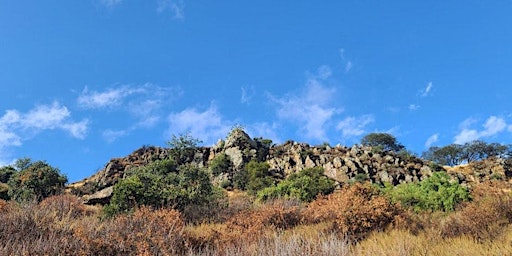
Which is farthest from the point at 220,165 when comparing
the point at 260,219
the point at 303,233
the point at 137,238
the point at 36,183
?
the point at 137,238

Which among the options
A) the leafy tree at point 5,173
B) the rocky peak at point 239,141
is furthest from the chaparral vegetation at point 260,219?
the rocky peak at point 239,141

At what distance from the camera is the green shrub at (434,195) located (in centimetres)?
1386

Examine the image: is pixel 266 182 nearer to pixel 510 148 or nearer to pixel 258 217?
pixel 258 217

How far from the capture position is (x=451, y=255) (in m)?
6.61

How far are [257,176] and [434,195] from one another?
32.1 m

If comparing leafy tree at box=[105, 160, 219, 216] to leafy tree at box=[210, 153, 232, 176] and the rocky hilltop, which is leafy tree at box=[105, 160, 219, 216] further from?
leafy tree at box=[210, 153, 232, 176]

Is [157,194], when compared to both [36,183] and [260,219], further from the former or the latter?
[36,183]

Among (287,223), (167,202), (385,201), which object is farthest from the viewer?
(167,202)

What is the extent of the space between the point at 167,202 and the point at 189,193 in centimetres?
114

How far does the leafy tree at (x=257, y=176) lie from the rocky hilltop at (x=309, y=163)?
1.98m

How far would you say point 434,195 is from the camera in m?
14.4

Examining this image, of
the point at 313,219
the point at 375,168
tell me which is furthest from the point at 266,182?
the point at 313,219

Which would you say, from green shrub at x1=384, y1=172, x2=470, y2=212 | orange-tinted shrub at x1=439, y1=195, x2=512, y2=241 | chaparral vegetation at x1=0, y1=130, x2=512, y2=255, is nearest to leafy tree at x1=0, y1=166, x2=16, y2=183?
chaparral vegetation at x1=0, y1=130, x2=512, y2=255

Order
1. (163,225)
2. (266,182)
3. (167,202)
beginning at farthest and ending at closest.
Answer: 1. (266,182)
2. (167,202)
3. (163,225)
